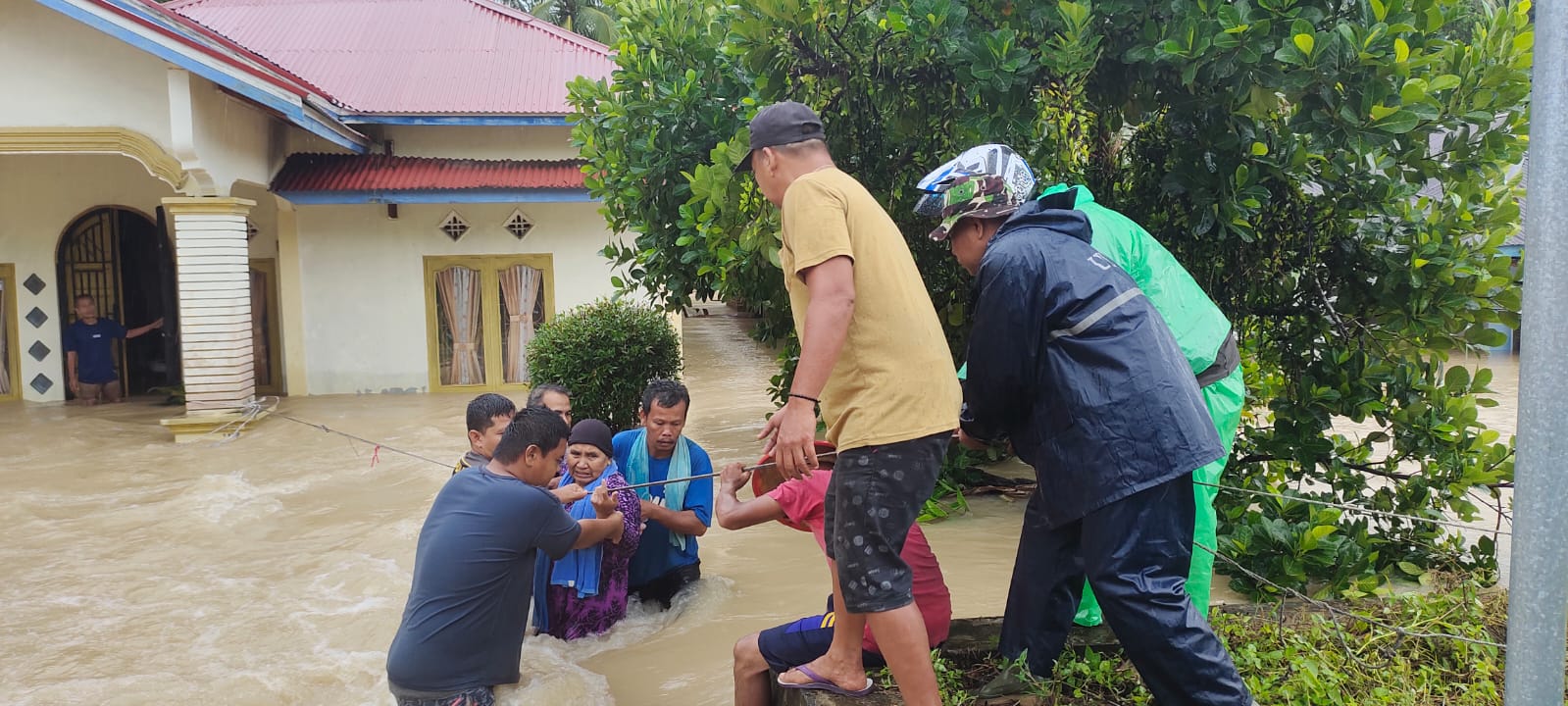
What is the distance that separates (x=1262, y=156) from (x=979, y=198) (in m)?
3.28

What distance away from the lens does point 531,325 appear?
1424 cm

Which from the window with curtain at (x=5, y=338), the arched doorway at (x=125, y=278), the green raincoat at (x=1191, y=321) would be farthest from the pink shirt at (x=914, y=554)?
the window with curtain at (x=5, y=338)

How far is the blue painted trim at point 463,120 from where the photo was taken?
42.5 feet

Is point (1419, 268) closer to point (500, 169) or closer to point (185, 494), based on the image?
point (185, 494)

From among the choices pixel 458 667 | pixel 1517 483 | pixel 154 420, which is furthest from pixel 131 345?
pixel 1517 483

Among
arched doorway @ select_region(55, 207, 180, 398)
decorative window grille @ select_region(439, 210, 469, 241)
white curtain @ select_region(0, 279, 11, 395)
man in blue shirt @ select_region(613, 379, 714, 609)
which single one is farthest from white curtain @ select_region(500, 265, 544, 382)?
man in blue shirt @ select_region(613, 379, 714, 609)

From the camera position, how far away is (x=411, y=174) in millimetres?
13102

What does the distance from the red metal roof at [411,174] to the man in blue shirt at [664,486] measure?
793 centimetres

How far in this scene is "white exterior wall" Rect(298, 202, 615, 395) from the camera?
13.8 metres

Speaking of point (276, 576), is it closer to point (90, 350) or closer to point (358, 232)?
point (358, 232)

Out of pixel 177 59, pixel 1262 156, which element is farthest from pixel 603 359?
pixel 177 59

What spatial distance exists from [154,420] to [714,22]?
9.25m

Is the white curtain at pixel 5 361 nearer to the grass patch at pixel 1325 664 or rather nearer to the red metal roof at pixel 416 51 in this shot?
the red metal roof at pixel 416 51

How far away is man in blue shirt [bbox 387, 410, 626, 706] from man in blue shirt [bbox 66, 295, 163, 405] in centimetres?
1216
